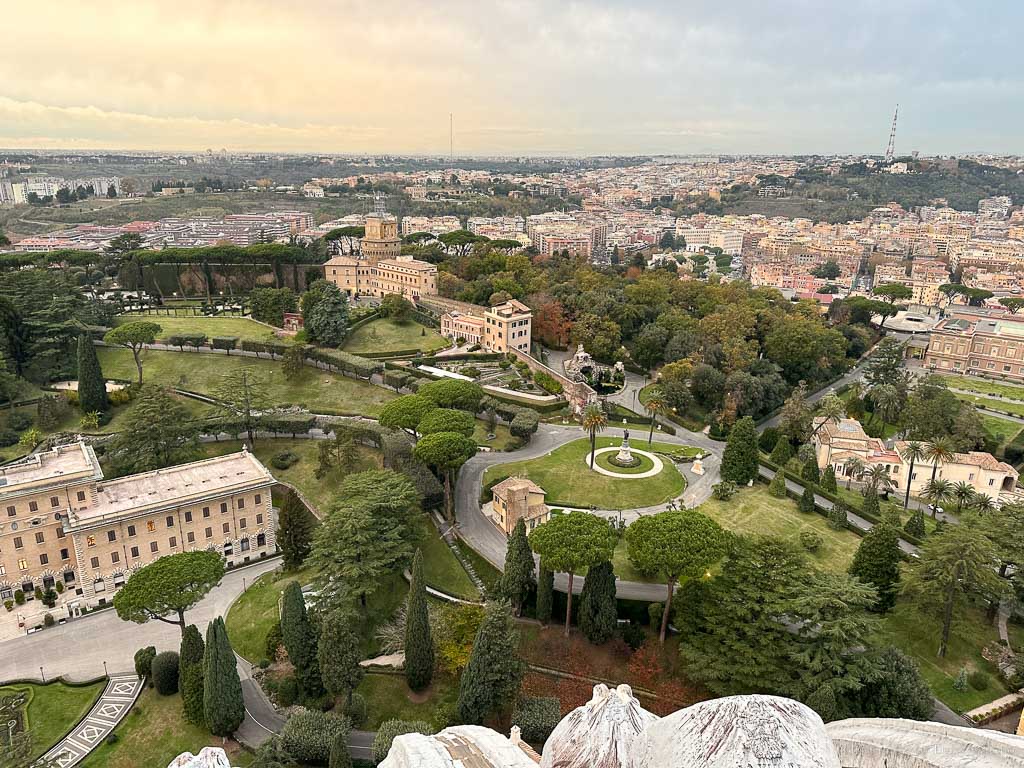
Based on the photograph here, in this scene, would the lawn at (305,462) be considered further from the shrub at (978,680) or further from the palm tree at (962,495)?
the palm tree at (962,495)

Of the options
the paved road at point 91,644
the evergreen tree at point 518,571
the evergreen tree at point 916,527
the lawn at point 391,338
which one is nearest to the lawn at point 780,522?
the evergreen tree at point 916,527

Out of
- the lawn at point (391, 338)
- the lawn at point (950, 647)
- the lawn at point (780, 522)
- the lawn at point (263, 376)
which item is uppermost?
the lawn at point (391, 338)

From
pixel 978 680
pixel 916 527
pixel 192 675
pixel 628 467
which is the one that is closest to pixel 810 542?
pixel 916 527

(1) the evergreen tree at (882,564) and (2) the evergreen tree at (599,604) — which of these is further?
(1) the evergreen tree at (882,564)

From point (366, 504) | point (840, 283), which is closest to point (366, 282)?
point (366, 504)

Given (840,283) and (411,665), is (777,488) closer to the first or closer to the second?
(411,665)

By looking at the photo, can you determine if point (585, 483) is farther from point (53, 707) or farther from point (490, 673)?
point (53, 707)
